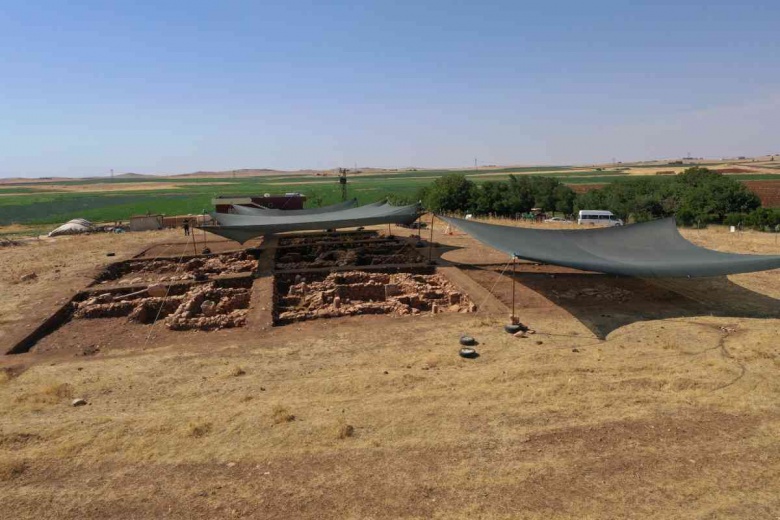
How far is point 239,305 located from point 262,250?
7.37 meters

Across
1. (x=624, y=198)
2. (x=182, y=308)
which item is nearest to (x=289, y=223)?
(x=182, y=308)

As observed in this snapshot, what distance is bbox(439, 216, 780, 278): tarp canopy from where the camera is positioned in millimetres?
11641

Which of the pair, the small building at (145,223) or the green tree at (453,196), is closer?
the small building at (145,223)

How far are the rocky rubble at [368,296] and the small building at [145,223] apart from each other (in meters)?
21.3

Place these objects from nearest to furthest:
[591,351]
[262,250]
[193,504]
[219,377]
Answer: [193,504], [219,377], [591,351], [262,250]

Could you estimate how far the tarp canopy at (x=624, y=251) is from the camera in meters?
11.6

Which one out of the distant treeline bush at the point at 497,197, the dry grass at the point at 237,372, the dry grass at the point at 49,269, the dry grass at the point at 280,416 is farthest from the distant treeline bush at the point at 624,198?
the dry grass at the point at 280,416

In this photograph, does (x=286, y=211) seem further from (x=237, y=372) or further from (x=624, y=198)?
(x=624, y=198)

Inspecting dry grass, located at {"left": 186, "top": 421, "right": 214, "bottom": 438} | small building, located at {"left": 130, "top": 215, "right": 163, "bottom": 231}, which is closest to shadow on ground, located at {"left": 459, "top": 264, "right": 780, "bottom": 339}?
dry grass, located at {"left": 186, "top": 421, "right": 214, "bottom": 438}

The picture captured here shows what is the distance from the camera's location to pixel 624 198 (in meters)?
44.0

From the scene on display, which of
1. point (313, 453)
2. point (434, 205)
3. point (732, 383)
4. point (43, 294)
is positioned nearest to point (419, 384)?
point (313, 453)

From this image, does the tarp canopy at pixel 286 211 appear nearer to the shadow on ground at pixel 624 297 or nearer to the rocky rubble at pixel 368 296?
the rocky rubble at pixel 368 296

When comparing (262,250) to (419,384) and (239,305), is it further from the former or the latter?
(419,384)

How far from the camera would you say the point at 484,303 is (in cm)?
1289
